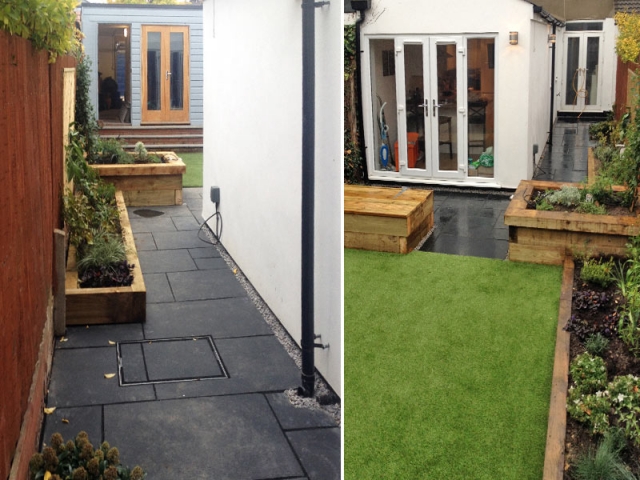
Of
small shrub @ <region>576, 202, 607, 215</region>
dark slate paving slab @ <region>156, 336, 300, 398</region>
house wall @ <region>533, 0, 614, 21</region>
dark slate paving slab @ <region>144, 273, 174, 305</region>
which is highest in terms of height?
house wall @ <region>533, 0, 614, 21</region>

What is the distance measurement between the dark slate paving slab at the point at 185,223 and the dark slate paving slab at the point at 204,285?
2.01m

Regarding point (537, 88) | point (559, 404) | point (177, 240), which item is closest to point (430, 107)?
point (537, 88)

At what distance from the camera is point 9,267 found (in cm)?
304

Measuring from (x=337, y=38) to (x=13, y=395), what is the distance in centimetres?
234

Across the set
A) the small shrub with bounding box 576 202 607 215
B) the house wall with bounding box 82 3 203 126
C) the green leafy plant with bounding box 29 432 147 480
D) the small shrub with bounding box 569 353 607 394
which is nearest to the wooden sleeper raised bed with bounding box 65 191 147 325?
the green leafy plant with bounding box 29 432 147 480

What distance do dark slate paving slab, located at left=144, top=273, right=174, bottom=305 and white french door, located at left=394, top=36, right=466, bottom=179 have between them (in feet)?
17.0

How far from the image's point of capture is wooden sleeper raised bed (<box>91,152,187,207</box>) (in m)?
10.4

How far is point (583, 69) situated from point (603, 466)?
59.8ft

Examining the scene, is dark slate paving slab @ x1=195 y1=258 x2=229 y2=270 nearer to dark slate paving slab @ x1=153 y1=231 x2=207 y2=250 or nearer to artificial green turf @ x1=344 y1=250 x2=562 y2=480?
dark slate paving slab @ x1=153 y1=231 x2=207 y2=250

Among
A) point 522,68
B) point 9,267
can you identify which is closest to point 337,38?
point 9,267

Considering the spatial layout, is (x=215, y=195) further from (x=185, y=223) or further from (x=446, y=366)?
(x=446, y=366)

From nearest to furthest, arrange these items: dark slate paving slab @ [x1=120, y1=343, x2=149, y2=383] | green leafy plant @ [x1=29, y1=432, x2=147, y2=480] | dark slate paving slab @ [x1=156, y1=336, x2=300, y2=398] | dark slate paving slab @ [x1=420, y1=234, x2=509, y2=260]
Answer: green leafy plant @ [x1=29, y1=432, x2=147, y2=480] → dark slate paving slab @ [x1=156, y1=336, x2=300, y2=398] → dark slate paving slab @ [x1=120, y1=343, x2=149, y2=383] → dark slate paving slab @ [x1=420, y1=234, x2=509, y2=260]

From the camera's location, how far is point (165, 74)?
16875mm

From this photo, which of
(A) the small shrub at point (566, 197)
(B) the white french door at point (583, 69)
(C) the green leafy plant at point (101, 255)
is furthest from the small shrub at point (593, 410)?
(B) the white french door at point (583, 69)
